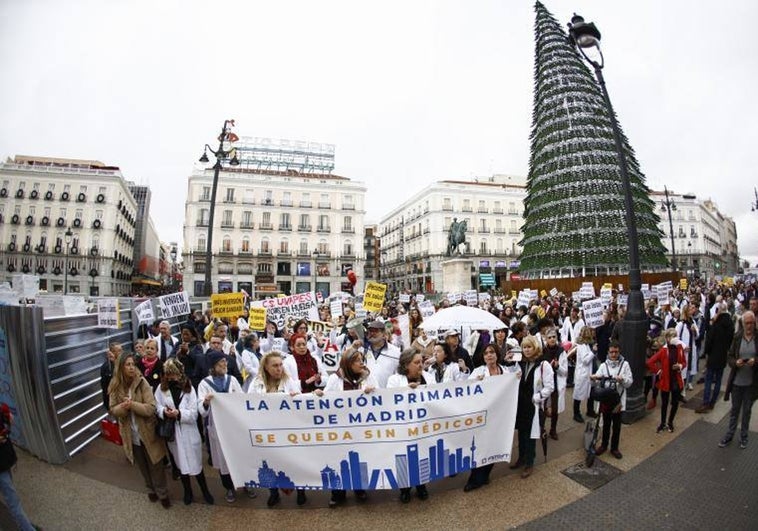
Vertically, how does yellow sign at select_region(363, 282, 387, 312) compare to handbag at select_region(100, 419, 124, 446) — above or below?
above

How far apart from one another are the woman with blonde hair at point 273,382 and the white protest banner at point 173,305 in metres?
5.35

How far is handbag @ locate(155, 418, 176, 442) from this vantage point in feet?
12.6

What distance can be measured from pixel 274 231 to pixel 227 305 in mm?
44043

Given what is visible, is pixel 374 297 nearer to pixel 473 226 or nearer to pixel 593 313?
pixel 593 313

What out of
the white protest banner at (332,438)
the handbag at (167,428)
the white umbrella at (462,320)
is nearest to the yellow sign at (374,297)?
the white umbrella at (462,320)

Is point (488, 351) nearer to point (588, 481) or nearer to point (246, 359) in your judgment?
point (588, 481)

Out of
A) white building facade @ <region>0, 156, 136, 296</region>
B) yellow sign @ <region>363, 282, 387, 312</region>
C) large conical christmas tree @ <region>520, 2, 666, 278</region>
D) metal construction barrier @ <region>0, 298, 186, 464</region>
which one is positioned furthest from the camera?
white building facade @ <region>0, 156, 136, 296</region>

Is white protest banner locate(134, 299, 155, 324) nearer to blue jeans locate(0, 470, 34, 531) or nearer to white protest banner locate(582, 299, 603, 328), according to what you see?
blue jeans locate(0, 470, 34, 531)

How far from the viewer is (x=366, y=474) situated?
3693 mm

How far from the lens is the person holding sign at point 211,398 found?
388 centimetres

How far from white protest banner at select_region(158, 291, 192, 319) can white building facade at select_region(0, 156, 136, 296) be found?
45.7m

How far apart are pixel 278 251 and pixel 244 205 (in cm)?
783

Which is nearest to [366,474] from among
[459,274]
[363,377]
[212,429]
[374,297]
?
[363,377]

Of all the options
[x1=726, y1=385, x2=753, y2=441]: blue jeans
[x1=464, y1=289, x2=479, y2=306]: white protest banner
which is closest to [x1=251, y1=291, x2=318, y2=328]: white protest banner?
[x1=464, y1=289, x2=479, y2=306]: white protest banner
